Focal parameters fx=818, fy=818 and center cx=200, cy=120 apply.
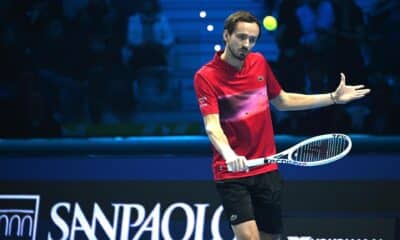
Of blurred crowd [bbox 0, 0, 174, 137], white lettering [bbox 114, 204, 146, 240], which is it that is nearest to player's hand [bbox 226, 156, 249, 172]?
white lettering [bbox 114, 204, 146, 240]

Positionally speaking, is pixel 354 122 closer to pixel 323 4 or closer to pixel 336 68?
pixel 336 68

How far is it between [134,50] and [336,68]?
1.80 meters

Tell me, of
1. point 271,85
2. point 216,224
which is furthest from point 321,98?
point 216,224

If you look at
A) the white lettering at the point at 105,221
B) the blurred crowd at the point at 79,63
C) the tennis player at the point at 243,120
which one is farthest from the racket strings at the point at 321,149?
the blurred crowd at the point at 79,63

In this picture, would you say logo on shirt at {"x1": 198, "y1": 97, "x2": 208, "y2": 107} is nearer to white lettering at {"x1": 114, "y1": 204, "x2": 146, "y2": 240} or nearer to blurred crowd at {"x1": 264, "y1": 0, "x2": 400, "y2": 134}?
white lettering at {"x1": 114, "y1": 204, "x2": 146, "y2": 240}

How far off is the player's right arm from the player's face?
37 centimetres

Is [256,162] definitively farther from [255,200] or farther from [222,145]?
[255,200]

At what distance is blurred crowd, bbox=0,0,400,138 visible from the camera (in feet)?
22.2

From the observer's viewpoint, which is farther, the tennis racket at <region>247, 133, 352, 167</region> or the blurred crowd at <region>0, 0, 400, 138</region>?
the blurred crowd at <region>0, 0, 400, 138</region>

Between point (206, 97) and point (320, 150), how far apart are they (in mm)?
709

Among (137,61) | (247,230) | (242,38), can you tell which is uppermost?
(137,61)

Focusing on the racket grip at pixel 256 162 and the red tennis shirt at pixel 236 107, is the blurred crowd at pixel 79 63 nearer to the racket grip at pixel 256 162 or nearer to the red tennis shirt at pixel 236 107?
the red tennis shirt at pixel 236 107

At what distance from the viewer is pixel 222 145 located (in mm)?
4227

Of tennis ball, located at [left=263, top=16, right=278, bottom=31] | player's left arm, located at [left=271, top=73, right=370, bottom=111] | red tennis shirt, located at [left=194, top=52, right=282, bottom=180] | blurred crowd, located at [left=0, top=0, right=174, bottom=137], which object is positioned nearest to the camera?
red tennis shirt, located at [left=194, top=52, right=282, bottom=180]
